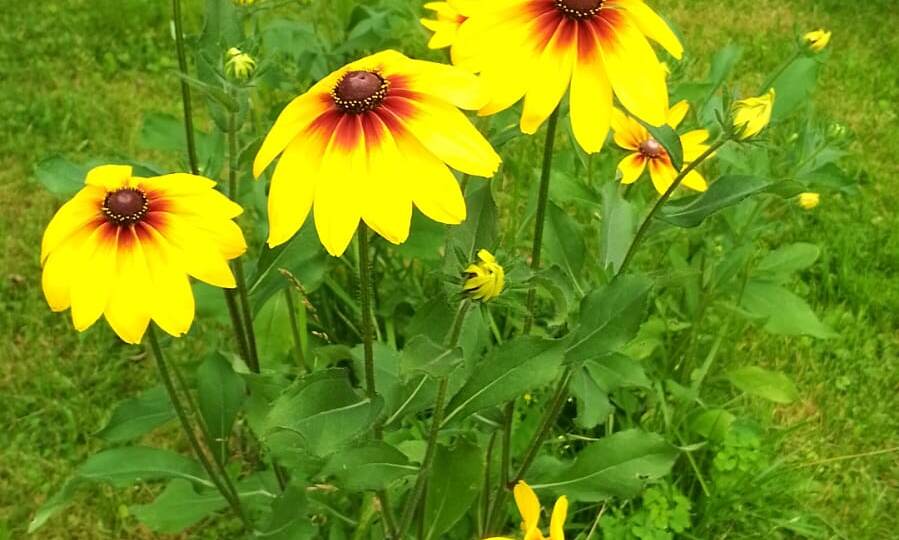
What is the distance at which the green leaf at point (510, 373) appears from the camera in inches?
41.4

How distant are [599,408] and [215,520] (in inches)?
32.4

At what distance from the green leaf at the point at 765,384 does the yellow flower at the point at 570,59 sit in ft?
3.74

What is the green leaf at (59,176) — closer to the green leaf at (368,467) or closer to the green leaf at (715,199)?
the green leaf at (368,467)

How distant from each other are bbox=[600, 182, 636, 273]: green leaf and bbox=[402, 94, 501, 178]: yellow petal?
51 cm

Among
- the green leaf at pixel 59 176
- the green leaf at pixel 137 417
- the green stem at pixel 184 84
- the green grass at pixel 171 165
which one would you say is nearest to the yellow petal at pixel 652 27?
the green stem at pixel 184 84

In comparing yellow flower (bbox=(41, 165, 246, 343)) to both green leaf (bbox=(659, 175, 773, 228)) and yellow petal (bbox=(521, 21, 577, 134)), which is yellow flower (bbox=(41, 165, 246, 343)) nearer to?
yellow petal (bbox=(521, 21, 577, 134))

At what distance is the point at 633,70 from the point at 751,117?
0.59 feet

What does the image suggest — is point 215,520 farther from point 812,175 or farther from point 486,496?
point 812,175

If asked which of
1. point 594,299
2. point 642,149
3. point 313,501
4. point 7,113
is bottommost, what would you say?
point 313,501

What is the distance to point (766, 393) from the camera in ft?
6.31

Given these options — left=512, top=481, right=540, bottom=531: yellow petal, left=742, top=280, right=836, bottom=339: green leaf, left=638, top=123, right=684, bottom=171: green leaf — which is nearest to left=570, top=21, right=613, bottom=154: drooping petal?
left=638, top=123, right=684, bottom=171: green leaf

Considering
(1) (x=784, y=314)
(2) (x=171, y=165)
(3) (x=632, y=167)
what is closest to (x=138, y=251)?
(3) (x=632, y=167)

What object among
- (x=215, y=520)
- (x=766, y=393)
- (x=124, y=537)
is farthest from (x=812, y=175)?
(x=124, y=537)

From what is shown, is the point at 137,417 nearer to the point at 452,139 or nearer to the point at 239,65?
the point at 239,65
